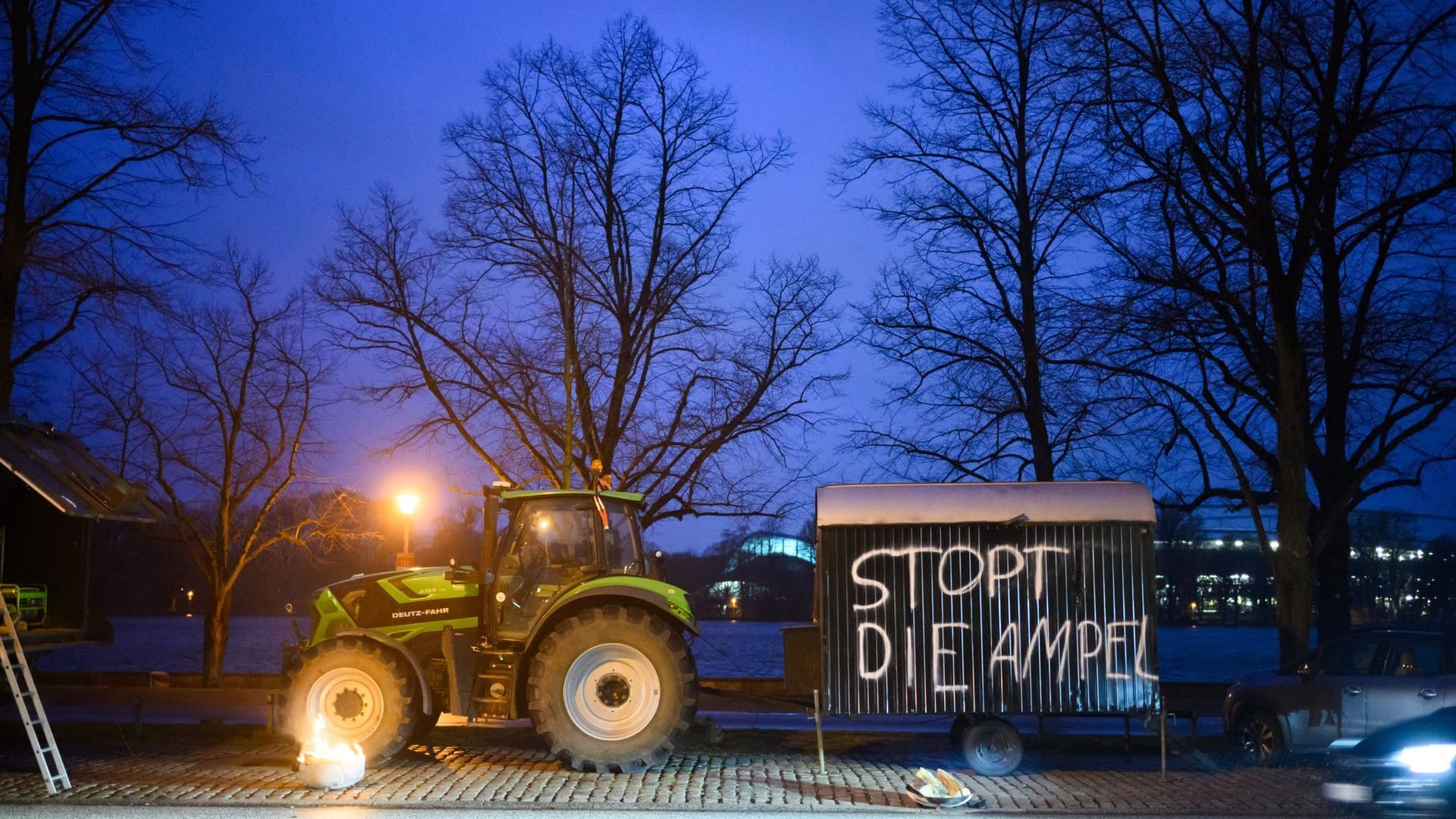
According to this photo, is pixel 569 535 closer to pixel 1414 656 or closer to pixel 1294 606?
pixel 1414 656

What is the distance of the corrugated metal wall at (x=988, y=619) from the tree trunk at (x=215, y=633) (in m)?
16.4

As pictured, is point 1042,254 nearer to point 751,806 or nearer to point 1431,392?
point 1431,392

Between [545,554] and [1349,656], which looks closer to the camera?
[545,554]

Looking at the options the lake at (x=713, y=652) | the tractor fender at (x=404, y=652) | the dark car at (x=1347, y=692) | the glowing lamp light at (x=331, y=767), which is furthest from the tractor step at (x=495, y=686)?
the lake at (x=713, y=652)

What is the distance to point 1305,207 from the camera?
665 inches

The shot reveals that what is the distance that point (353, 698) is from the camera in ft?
41.0

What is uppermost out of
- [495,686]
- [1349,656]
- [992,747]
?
[1349,656]

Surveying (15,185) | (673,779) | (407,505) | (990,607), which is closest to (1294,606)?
(990,607)

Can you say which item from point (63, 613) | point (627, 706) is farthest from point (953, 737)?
point (63, 613)

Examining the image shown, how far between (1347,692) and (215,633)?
21.2 metres

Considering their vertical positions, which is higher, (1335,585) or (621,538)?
(621,538)

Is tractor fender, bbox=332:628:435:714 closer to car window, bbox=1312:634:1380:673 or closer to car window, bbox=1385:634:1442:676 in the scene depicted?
car window, bbox=1312:634:1380:673

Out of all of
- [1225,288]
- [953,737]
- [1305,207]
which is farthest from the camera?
[1225,288]

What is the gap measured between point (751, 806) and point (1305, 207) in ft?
39.6
